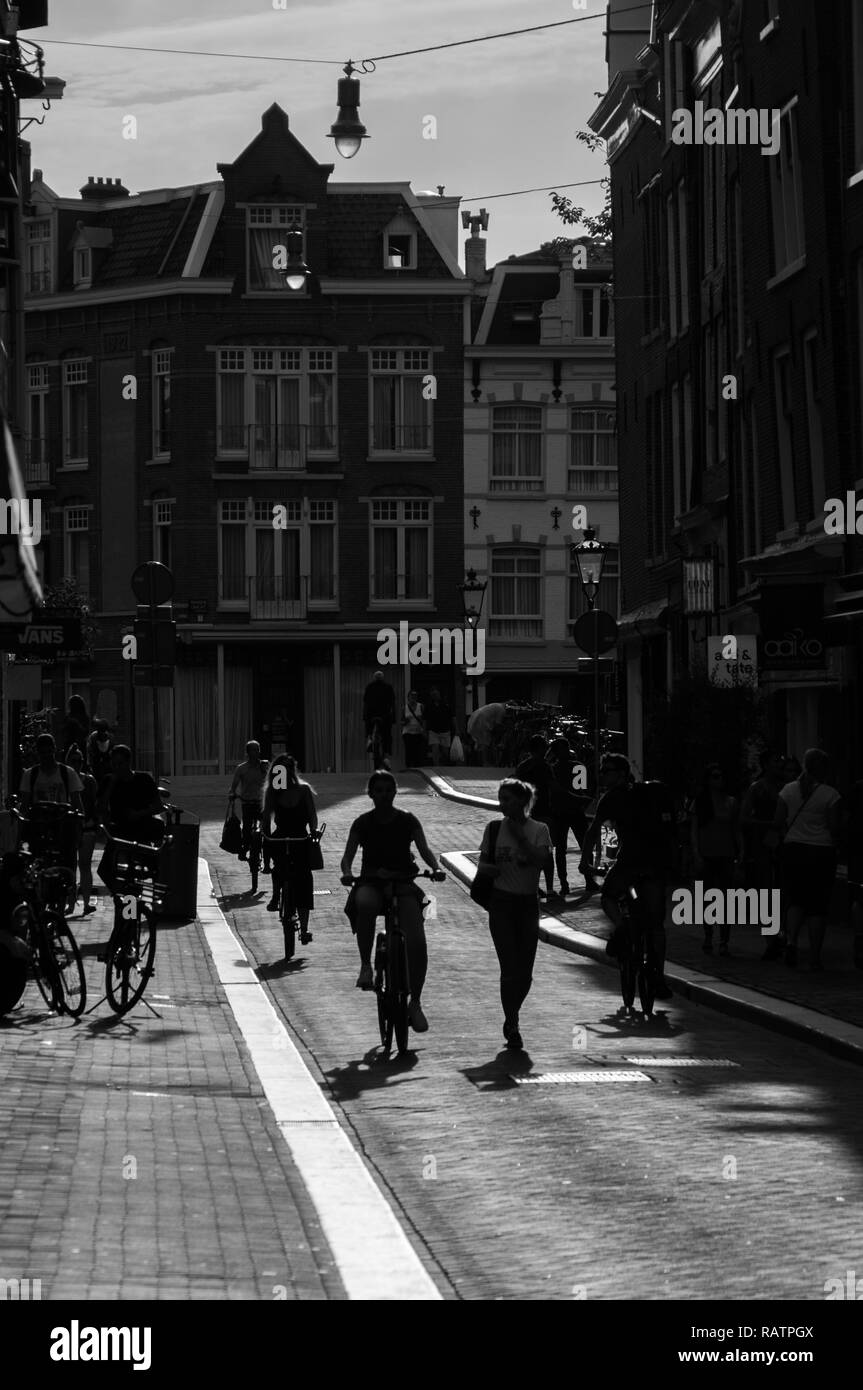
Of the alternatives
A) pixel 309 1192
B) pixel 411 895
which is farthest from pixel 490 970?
pixel 309 1192

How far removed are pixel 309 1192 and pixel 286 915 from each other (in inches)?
426

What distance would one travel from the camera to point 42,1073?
40.3ft

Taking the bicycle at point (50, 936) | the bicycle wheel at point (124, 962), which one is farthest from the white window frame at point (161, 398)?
the bicycle at point (50, 936)

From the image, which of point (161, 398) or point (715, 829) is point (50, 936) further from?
point (161, 398)

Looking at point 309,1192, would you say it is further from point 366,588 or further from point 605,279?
point 605,279

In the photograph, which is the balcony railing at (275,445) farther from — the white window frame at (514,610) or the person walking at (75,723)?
the person walking at (75,723)

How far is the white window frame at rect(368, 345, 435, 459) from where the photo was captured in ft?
181

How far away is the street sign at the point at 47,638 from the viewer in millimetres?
19656

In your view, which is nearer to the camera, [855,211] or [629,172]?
[855,211]

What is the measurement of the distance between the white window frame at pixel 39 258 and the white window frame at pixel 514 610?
13205mm

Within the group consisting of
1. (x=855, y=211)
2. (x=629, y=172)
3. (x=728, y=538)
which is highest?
(x=629, y=172)

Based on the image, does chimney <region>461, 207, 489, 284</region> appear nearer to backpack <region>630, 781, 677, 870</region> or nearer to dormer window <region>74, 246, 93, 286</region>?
dormer window <region>74, 246, 93, 286</region>

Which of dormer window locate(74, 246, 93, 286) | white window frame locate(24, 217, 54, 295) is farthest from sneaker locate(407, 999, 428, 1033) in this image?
white window frame locate(24, 217, 54, 295)

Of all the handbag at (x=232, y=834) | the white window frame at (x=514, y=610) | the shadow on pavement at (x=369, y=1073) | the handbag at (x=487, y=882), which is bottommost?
the shadow on pavement at (x=369, y=1073)
